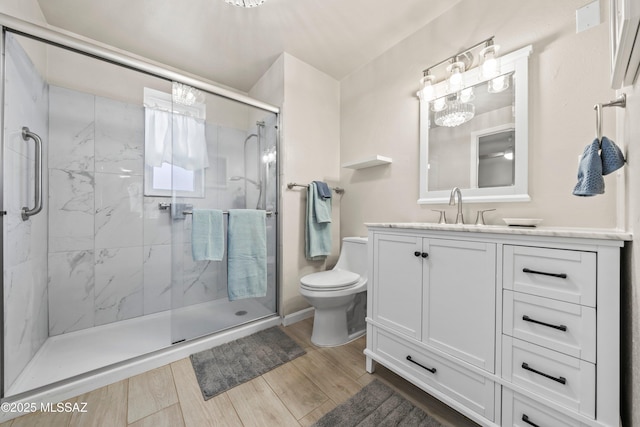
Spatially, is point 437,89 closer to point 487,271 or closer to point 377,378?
point 487,271

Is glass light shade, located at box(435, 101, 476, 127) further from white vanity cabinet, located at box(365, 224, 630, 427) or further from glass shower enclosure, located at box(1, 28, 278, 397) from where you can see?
glass shower enclosure, located at box(1, 28, 278, 397)

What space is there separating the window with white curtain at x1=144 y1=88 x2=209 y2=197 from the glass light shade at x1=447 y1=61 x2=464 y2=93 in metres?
1.76

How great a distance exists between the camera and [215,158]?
1.82 meters

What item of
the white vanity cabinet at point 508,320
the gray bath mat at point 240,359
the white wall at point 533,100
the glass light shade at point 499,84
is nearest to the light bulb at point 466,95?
the glass light shade at point 499,84

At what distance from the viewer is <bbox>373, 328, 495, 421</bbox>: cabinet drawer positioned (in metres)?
0.99

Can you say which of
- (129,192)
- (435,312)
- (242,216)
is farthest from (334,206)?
(129,192)

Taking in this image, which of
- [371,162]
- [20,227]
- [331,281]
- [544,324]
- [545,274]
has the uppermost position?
[371,162]

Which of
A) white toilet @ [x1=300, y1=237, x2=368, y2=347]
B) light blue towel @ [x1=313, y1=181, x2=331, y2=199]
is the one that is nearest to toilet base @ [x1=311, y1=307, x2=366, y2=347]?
white toilet @ [x1=300, y1=237, x2=368, y2=347]

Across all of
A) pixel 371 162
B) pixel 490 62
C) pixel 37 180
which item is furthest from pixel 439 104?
pixel 37 180

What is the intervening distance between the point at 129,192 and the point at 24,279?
2.95ft

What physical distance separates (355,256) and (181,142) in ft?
5.33

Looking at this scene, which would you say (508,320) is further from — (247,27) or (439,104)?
(247,27)

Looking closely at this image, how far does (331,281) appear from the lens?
1746mm

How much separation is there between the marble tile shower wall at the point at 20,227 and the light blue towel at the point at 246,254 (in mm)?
1077
